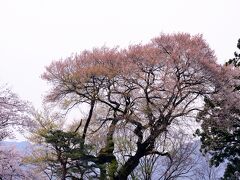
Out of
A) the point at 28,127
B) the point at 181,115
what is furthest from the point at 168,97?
the point at 28,127

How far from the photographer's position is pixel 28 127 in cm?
1991

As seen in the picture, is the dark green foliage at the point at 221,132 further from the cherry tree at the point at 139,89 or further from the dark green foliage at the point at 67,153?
the dark green foliage at the point at 67,153

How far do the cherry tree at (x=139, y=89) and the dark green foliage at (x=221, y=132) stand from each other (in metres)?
1.04

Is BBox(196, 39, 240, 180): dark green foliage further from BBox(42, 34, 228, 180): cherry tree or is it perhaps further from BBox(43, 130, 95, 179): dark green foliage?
BBox(43, 130, 95, 179): dark green foliage

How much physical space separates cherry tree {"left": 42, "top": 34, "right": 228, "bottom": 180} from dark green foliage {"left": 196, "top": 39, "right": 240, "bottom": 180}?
104 cm

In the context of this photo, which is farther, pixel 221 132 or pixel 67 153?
pixel 221 132

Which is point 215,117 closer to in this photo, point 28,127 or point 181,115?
point 181,115

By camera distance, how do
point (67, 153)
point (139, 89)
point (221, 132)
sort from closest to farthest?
point (67, 153) < point (139, 89) < point (221, 132)

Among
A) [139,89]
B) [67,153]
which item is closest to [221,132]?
[139,89]

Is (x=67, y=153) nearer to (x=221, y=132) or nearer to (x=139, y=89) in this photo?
(x=139, y=89)

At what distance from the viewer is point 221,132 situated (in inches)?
1053

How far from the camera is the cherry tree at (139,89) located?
925 inches

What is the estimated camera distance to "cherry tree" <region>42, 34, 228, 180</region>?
23.5m

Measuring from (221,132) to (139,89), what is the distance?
6.85 meters
